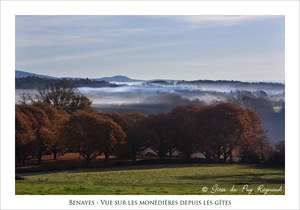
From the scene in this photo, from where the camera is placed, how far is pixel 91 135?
1950cm

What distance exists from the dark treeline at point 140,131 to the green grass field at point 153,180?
541 mm

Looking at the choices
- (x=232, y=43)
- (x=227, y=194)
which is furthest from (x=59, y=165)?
(x=232, y=43)

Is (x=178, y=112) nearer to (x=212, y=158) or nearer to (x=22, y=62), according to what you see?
(x=212, y=158)

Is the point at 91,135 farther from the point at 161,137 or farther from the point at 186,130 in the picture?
the point at 186,130

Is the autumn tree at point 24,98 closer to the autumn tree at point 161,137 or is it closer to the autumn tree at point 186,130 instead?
the autumn tree at point 161,137

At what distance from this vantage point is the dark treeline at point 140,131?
19031mm

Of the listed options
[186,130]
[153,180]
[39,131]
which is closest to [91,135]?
[39,131]

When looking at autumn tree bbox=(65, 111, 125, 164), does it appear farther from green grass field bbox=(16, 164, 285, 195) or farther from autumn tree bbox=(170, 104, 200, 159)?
autumn tree bbox=(170, 104, 200, 159)

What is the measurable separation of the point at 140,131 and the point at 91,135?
5.99 feet

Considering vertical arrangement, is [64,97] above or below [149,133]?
above

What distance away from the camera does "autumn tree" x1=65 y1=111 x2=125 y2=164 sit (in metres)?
19.3

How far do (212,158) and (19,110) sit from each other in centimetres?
719

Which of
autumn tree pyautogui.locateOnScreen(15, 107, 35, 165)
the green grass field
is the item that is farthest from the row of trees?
the green grass field

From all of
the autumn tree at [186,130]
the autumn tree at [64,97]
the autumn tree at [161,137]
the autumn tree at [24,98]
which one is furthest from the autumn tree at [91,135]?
the autumn tree at [186,130]
